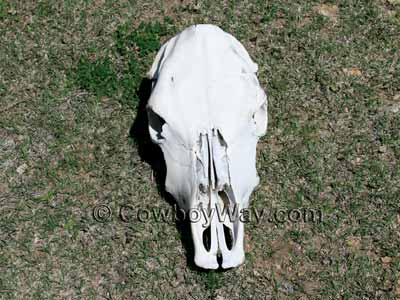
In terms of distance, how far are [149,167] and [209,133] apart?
3.65ft

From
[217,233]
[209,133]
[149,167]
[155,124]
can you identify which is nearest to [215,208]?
[217,233]

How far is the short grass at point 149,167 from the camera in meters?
5.93

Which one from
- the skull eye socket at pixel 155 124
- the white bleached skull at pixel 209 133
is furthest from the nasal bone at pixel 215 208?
the skull eye socket at pixel 155 124

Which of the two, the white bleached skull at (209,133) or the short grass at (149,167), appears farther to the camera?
the short grass at (149,167)

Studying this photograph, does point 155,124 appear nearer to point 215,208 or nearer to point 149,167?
point 149,167

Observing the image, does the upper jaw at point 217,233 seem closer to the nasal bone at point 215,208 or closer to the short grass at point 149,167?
the nasal bone at point 215,208

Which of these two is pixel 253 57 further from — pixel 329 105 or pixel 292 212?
pixel 292 212

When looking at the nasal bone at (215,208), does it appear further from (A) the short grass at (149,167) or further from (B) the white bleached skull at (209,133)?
(A) the short grass at (149,167)

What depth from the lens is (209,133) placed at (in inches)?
214

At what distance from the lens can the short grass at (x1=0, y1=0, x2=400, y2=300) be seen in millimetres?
5934

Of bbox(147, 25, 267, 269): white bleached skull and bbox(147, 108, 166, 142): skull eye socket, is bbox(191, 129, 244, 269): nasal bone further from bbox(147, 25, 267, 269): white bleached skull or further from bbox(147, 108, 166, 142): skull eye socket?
bbox(147, 108, 166, 142): skull eye socket

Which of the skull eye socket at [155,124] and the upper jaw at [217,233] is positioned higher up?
the skull eye socket at [155,124]

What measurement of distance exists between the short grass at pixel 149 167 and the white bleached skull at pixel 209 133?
0.52 meters

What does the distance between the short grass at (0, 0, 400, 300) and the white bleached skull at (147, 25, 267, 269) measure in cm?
52
